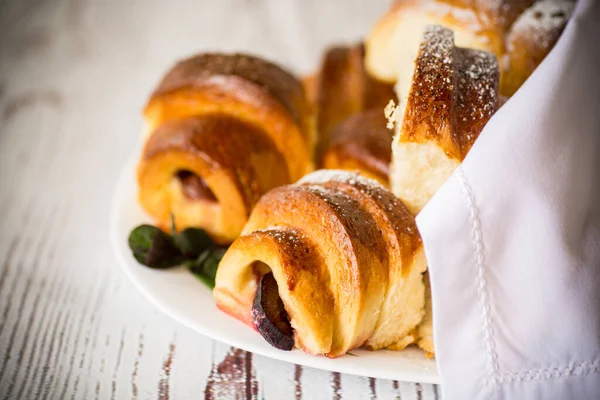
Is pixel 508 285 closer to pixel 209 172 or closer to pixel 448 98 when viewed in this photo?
pixel 448 98

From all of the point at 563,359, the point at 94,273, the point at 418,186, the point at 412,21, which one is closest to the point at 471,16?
the point at 412,21

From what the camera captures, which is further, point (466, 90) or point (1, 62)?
point (1, 62)

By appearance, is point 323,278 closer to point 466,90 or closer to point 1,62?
point 466,90

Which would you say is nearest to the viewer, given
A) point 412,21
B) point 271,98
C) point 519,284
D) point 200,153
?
point 519,284

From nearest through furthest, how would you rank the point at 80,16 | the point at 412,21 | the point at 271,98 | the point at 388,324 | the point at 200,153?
the point at 388,324 → the point at 200,153 → the point at 271,98 → the point at 412,21 → the point at 80,16

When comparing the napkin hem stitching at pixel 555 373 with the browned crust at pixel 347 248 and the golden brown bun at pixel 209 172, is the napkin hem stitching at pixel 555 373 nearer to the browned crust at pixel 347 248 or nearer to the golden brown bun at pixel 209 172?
the browned crust at pixel 347 248

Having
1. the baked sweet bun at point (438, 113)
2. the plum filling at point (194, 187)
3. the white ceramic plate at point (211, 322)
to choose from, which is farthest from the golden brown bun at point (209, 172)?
the baked sweet bun at point (438, 113)

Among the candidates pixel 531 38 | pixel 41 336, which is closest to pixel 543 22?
pixel 531 38
